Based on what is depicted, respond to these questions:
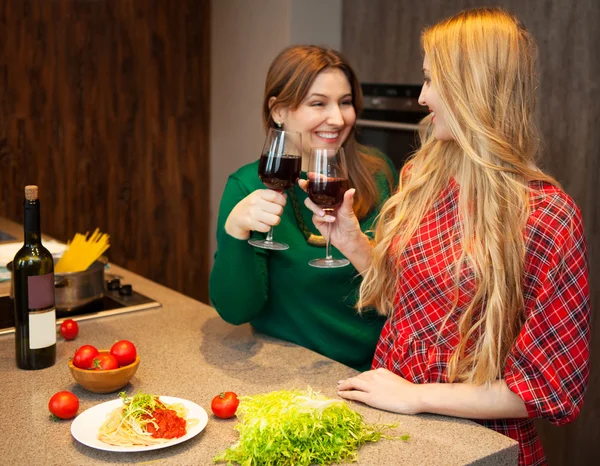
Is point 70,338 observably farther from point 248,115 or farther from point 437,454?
point 248,115

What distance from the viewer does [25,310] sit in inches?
64.2

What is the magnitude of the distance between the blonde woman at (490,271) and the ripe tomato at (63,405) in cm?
54

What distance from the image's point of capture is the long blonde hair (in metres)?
1.53

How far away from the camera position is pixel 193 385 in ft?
5.42

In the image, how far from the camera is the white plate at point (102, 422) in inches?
51.6

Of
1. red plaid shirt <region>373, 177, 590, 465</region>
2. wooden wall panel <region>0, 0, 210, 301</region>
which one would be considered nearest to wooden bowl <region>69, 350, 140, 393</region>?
red plaid shirt <region>373, 177, 590, 465</region>

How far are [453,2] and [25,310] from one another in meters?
2.05

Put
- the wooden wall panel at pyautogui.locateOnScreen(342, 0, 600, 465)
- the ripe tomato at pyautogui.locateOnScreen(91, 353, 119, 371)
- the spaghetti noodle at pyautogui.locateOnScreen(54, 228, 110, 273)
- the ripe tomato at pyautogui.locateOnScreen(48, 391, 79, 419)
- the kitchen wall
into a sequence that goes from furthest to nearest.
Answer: the kitchen wall
the wooden wall panel at pyautogui.locateOnScreen(342, 0, 600, 465)
the spaghetti noodle at pyautogui.locateOnScreen(54, 228, 110, 273)
the ripe tomato at pyautogui.locateOnScreen(91, 353, 119, 371)
the ripe tomato at pyautogui.locateOnScreen(48, 391, 79, 419)

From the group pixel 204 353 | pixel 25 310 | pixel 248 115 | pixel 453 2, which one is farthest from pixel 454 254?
pixel 248 115

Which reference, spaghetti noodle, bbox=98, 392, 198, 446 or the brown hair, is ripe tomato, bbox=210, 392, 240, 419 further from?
the brown hair

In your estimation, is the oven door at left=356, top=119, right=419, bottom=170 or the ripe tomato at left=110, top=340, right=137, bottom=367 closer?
the ripe tomato at left=110, top=340, right=137, bottom=367

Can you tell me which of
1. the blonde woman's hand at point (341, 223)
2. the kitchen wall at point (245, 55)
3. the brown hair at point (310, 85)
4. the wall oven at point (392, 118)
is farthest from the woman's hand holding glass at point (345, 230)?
the kitchen wall at point (245, 55)

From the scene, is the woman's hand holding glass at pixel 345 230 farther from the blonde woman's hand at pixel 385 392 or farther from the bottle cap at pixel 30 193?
the bottle cap at pixel 30 193

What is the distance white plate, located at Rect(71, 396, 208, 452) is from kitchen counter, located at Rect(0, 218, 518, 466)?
0.07ft
